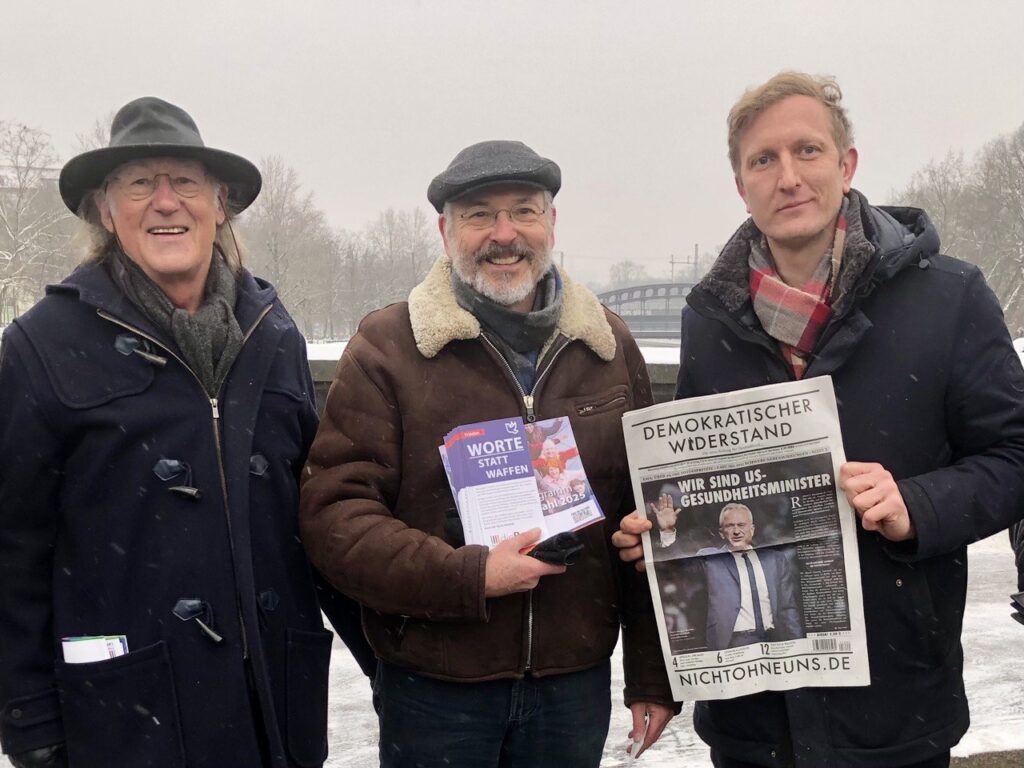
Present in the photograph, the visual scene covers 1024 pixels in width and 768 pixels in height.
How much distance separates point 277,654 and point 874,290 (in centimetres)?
169

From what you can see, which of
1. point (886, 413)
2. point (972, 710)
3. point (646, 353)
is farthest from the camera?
point (646, 353)

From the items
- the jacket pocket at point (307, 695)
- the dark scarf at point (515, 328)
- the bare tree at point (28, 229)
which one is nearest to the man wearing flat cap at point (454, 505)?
the dark scarf at point (515, 328)

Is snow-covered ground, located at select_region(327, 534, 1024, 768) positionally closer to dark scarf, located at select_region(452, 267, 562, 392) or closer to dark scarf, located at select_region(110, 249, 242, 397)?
dark scarf, located at select_region(452, 267, 562, 392)

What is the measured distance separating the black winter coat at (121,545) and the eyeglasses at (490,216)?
75 centimetres

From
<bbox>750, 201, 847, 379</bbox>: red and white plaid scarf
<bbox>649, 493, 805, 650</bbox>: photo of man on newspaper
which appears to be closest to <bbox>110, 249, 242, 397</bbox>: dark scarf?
<bbox>649, 493, 805, 650</bbox>: photo of man on newspaper

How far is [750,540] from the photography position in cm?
196

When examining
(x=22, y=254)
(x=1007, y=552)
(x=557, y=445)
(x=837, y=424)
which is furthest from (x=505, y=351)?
(x=22, y=254)

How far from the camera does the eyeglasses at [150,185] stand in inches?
86.0

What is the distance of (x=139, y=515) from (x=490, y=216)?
3.71 ft

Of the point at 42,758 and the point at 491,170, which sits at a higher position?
the point at 491,170

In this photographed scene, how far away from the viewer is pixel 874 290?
1.96 metres

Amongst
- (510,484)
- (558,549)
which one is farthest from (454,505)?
(558,549)

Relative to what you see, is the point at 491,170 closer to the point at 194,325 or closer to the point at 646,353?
the point at 194,325

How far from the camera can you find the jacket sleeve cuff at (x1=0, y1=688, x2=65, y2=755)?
203cm
